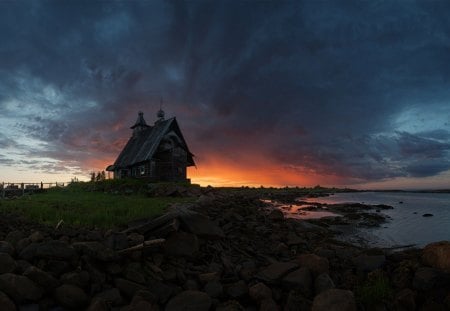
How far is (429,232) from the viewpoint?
18.7 meters

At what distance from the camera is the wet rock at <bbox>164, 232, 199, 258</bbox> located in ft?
28.3

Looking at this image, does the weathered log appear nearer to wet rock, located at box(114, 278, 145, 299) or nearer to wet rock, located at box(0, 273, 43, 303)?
wet rock, located at box(114, 278, 145, 299)

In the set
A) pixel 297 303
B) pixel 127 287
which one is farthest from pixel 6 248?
pixel 297 303

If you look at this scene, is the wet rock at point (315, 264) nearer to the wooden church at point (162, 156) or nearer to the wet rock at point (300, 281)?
the wet rock at point (300, 281)

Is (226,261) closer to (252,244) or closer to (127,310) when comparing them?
(252,244)

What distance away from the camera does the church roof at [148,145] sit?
38.5 m

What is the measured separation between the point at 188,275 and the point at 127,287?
1606 millimetres

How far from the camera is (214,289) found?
7.16 m

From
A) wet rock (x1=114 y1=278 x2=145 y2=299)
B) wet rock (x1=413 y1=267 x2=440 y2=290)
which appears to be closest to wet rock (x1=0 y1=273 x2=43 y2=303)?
wet rock (x1=114 y1=278 x2=145 y2=299)

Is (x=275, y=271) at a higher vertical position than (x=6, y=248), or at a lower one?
lower

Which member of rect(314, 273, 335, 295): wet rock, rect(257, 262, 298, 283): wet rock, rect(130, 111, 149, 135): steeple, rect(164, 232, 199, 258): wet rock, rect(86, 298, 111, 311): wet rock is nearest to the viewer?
rect(86, 298, 111, 311): wet rock

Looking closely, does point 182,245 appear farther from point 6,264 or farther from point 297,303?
point 6,264

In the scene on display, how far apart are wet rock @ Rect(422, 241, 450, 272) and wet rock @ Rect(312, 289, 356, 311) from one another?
3.29 meters

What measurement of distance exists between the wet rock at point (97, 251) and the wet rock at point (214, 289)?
235 centimetres
